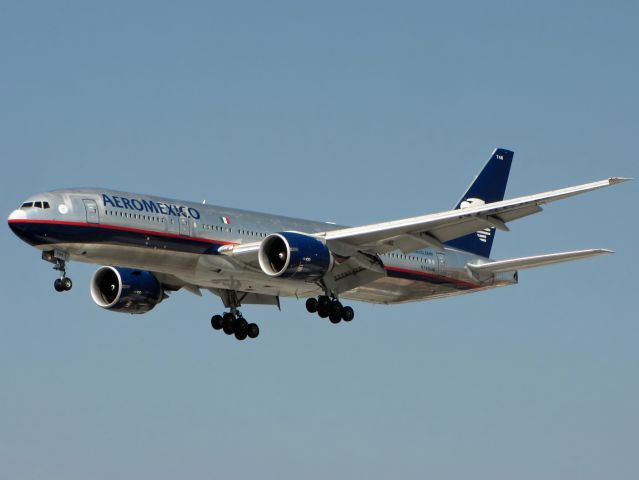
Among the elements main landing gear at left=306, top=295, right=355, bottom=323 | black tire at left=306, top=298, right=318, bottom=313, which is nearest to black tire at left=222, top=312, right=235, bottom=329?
black tire at left=306, top=298, right=318, bottom=313

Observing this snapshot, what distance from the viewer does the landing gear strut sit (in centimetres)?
4378

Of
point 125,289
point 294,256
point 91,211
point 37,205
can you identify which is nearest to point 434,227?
point 294,256

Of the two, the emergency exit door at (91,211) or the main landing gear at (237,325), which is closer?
the emergency exit door at (91,211)

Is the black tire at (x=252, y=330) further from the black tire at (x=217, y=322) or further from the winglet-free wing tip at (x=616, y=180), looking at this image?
the winglet-free wing tip at (x=616, y=180)

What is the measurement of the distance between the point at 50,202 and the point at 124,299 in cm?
746

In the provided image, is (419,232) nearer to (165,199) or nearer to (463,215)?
(463,215)

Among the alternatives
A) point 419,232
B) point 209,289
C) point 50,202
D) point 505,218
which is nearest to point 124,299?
point 209,289

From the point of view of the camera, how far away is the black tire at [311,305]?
49.6 meters

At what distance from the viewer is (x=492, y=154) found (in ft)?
194

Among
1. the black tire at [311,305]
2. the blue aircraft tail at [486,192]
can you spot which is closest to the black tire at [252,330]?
the black tire at [311,305]

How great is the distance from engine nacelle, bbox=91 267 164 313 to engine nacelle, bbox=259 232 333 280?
21.2 ft

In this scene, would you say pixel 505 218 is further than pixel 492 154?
No

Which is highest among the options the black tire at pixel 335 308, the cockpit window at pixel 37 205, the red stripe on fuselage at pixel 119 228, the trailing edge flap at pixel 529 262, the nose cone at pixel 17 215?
the cockpit window at pixel 37 205

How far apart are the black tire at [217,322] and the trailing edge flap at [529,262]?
32.5 feet
